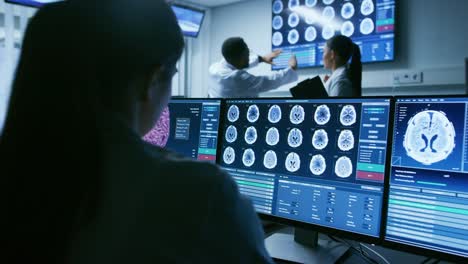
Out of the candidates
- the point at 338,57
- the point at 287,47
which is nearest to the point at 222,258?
the point at 338,57

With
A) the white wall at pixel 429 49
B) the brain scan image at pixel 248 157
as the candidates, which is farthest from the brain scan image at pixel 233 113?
the white wall at pixel 429 49

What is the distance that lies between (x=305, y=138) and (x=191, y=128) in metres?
0.40

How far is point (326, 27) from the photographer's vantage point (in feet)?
11.7

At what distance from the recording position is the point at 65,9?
0.51m

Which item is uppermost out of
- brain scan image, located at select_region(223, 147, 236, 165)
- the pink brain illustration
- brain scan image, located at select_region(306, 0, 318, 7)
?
brain scan image, located at select_region(306, 0, 318, 7)

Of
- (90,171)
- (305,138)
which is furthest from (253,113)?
(90,171)

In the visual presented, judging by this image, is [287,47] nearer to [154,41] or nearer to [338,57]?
[338,57]

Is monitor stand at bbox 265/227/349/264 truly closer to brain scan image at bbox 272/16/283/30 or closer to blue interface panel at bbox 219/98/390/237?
blue interface panel at bbox 219/98/390/237

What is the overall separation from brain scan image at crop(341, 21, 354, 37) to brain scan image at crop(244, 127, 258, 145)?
2.61 meters

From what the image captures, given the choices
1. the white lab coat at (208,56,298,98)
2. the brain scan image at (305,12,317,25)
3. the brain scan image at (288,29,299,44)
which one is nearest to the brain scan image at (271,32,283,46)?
the brain scan image at (288,29,299,44)

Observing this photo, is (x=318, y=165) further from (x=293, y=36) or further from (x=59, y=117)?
(x=293, y=36)

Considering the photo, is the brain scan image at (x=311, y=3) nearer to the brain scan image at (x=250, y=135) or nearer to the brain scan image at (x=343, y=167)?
the brain scan image at (x=250, y=135)

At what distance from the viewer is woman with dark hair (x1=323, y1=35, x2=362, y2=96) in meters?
2.66

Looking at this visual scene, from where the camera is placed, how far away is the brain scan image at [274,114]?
107 cm
